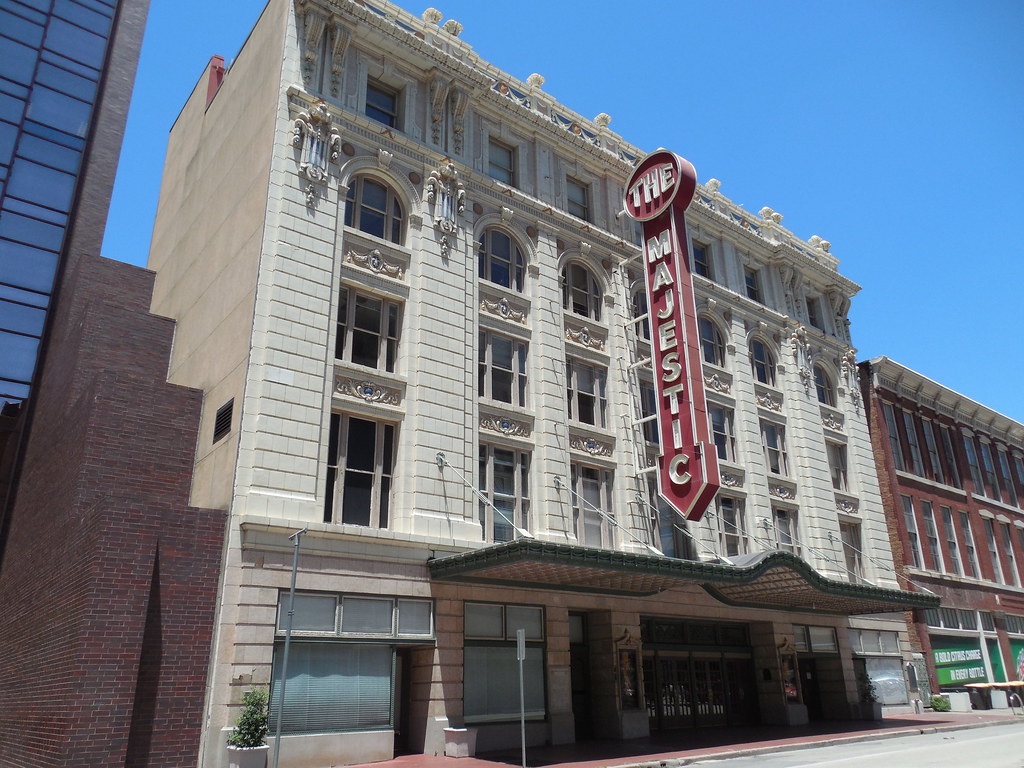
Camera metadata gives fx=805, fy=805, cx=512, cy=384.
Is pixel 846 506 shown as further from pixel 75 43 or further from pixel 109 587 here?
pixel 75 43

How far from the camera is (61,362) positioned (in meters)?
26.0

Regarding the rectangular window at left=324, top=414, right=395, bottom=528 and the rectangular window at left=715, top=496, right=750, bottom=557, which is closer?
the rectangular window at left=324, top=414, right=395, bottom=528

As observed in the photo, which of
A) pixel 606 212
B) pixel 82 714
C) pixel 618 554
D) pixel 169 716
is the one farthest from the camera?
pixel 606 212

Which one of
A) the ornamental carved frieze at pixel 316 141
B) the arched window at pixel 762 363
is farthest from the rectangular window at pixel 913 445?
the ornamental carved frieze at pixel 316 141

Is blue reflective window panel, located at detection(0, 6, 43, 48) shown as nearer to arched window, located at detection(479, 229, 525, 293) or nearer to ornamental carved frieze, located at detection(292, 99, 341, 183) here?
ornamental carved frieze, located at detection(292, 99, 341, 183)

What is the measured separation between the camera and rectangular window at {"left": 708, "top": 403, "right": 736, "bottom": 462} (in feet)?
98.5

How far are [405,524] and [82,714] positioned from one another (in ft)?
25.5

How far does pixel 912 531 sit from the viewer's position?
37875mm

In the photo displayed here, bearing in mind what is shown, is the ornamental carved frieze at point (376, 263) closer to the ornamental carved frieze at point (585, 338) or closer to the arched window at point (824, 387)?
the ornamental carved frieze at point (585, 338)

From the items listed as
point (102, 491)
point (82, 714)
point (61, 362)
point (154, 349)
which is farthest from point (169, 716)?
point (61, 362)

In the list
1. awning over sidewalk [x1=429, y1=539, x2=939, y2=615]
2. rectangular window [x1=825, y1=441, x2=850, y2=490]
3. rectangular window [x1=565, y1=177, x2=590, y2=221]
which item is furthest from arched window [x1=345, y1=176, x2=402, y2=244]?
rectangular window [x1=825, y1=441, x2=850, y2=490]

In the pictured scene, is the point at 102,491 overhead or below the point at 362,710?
overhead

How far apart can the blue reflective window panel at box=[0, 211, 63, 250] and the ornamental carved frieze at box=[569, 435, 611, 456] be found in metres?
25.3

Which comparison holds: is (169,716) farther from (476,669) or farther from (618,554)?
(618,554)
